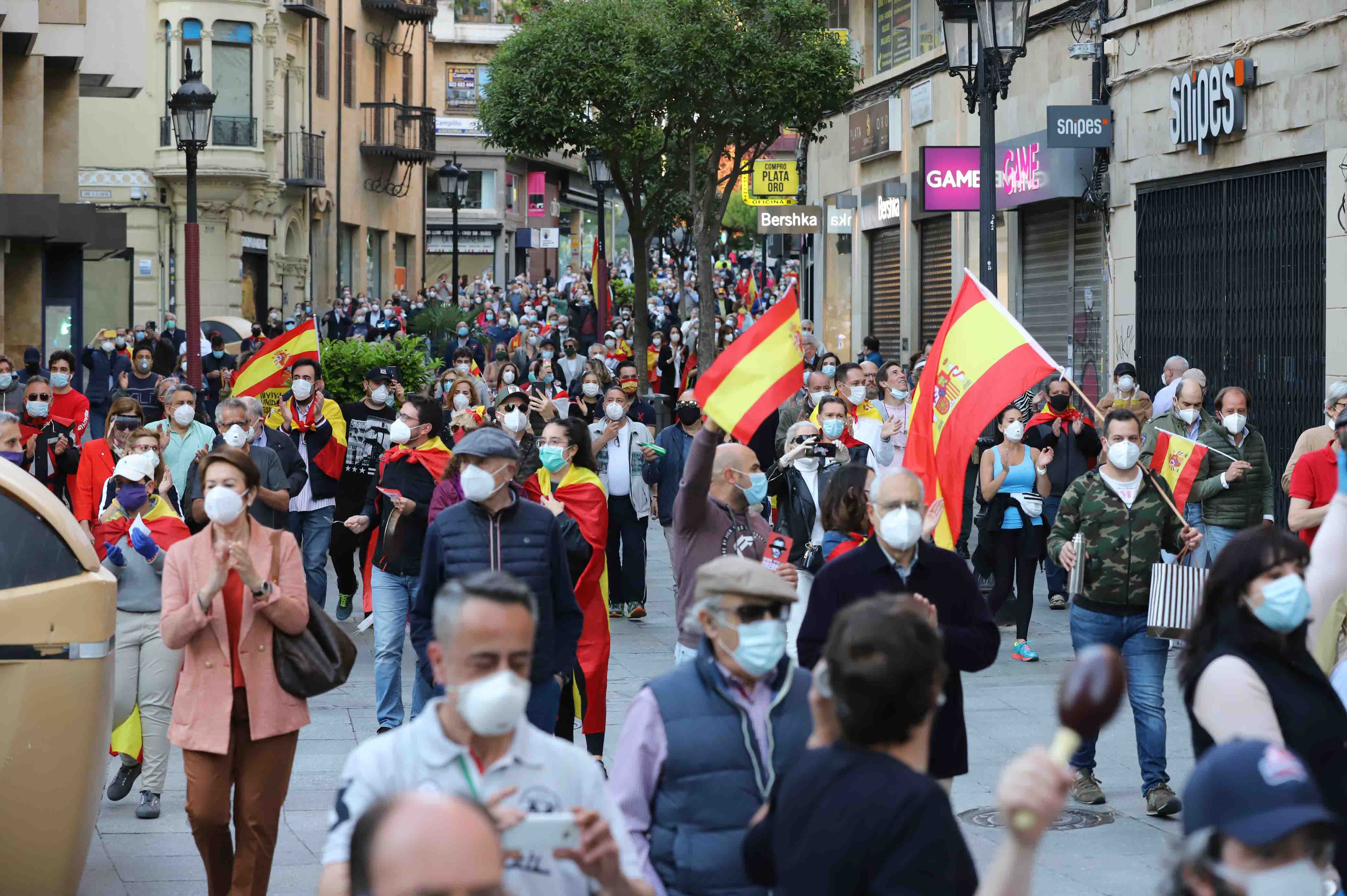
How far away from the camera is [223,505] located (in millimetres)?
6148

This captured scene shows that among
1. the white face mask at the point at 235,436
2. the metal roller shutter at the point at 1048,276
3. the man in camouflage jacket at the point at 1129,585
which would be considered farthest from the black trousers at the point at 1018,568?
the metal roller shutter at the point at 1048,276

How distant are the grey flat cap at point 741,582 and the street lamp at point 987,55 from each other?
837 centimetres

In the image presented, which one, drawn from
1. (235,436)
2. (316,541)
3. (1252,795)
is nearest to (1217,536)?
(316,541)

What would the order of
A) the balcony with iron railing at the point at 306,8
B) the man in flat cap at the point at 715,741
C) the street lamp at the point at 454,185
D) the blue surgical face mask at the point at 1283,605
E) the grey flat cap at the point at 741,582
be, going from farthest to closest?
the balcony with iron railing at the point at 306,8, the street lamp at the point at 454,185, the blue surgical face mask at the point at 1283,605, the grey flat cap at the point at 741,582, the man in flat cap at the point at 715,741

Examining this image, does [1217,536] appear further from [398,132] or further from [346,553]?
[398,132]

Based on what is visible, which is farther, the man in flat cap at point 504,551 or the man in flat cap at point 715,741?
the man in flat cap at point 504,551

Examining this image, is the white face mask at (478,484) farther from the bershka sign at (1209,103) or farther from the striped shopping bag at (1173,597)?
the bershka sign at (1209,103)

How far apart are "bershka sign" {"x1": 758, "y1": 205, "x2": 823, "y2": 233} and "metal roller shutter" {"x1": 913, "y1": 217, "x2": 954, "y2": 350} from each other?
177 cm

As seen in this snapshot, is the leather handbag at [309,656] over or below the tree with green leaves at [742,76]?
below

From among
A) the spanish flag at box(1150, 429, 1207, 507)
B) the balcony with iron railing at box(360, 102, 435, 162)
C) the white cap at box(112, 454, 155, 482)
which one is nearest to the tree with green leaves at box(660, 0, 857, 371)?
the spanish flag at box(1150, 429, 1207, 507)

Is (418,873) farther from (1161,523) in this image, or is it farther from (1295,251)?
(1295,251)

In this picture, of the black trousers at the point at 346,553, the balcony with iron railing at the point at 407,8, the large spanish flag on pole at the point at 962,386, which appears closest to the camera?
the large spanish flag on pole at the point at 962,386

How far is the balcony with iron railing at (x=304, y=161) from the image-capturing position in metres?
47.6

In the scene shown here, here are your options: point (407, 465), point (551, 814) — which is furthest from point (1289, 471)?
point (551, 814)
